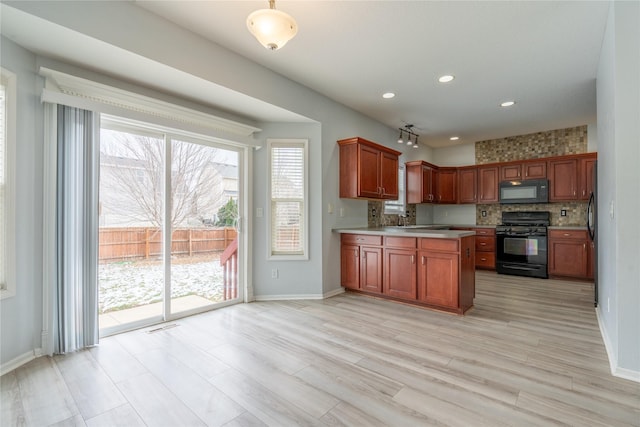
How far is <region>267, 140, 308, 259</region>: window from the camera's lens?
3941 mm

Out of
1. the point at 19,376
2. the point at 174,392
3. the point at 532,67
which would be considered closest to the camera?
the point at 174,392

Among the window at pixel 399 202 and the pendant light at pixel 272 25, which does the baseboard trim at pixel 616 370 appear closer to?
the pendant light at pixel 272 25

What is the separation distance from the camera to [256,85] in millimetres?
3162

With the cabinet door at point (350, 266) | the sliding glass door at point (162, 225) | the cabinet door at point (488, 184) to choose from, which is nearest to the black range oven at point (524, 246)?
the cabinet door at point (488, 184)

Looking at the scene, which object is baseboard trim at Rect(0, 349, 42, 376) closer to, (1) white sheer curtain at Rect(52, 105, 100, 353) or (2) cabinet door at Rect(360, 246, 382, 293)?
(1) white sheer curtain at Rect(52, 105, 100, 353)

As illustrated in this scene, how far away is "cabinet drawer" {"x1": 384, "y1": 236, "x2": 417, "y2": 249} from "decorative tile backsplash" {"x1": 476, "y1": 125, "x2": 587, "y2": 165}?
400 cm

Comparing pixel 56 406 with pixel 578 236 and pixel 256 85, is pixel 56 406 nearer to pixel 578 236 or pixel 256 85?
pixel 256 85

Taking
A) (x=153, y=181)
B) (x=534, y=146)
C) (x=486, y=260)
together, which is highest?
(x=534, y=146)

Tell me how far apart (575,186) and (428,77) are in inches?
150

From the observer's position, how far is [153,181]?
3.08 meters

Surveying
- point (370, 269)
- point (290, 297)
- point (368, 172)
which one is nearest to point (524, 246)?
point (370, 269)

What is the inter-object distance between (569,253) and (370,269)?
12.0 ft

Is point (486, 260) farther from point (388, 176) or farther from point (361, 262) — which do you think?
point (361, 262)

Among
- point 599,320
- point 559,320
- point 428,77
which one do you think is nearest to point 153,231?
point 428,77
